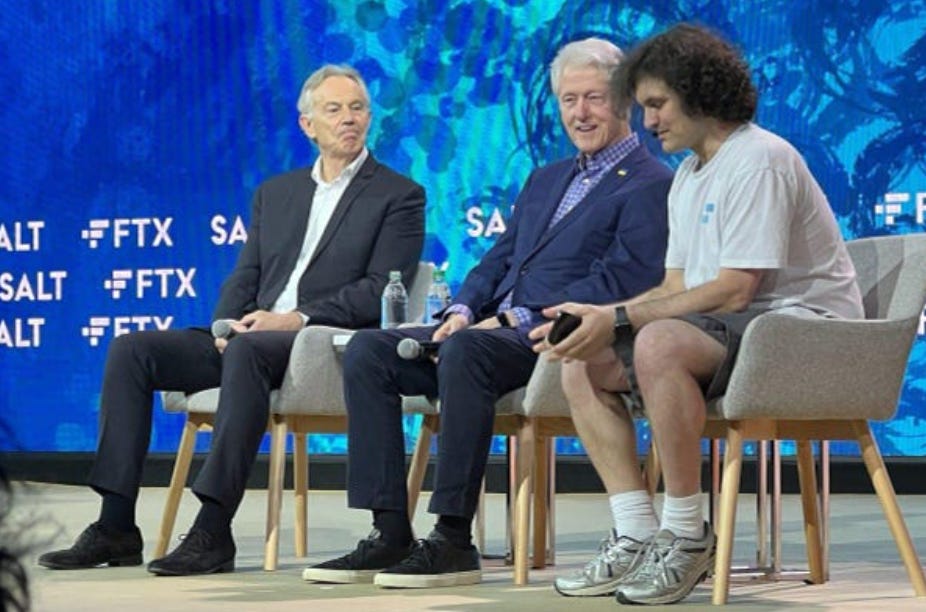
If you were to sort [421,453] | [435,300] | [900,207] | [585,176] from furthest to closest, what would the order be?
[900,207] → [435,300] → [421,453] → [585,176]

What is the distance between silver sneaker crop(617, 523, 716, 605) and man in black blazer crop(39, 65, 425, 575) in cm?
112

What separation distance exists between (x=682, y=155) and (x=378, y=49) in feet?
4.45

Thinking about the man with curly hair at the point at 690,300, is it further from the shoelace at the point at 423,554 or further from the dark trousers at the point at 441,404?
the shoelace at the point at 423,554

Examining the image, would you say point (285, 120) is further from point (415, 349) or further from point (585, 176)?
point (415, 349)

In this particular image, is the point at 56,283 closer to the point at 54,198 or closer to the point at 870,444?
the point at 54,198

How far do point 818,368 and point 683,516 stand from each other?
38 centimetres

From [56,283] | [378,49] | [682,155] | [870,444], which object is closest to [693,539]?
[870,444]

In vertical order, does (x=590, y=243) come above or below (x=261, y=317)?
above

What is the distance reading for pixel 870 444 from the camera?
3307 millimetres

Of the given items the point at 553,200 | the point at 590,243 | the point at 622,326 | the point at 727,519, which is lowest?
the point at 727,519

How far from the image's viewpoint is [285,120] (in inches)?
275

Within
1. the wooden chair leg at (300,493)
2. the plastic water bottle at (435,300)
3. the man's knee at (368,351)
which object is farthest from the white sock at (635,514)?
the wooden chair leg at (300,493)

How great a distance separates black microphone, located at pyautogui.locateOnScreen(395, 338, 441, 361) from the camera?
3.66 meters

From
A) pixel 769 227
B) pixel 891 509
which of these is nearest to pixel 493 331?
pixel 769 227
